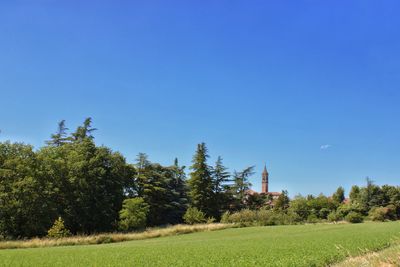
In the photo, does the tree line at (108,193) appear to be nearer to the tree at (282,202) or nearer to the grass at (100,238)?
the tree at (282,202)

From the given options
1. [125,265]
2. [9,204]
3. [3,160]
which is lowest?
[125,265]

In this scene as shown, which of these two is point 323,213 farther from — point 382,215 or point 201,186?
point 201,186

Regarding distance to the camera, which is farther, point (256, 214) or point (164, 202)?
point (164, 202)

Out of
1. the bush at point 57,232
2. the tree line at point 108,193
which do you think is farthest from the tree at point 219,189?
the bush at point 57,232

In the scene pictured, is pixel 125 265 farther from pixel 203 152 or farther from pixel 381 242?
pixel 203 152

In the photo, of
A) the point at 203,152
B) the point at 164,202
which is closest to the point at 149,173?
the point at 164,202

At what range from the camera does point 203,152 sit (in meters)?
85.2

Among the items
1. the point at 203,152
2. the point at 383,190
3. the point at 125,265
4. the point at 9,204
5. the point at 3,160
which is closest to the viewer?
the point at 125,265

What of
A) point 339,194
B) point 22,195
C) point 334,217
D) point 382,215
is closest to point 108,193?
point 22,195

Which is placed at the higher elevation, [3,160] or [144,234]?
[3,160]

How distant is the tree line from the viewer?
52531 millimetres

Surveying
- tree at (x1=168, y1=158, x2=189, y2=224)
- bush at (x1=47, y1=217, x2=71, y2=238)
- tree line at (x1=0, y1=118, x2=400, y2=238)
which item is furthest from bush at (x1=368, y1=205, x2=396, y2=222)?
bush at (x1=47, y1=217, x2=71, y2=238)

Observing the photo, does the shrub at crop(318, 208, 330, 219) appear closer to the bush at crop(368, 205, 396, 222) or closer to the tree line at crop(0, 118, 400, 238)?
the tree line at crop(0, 118, 400, 238)

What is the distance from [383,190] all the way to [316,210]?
18257 millimetres
